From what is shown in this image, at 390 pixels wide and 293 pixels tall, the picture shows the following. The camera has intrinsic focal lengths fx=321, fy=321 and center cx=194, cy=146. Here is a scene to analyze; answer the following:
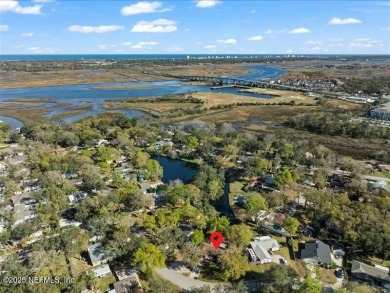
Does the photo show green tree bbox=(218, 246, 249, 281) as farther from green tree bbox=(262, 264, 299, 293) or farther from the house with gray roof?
the house with gray roof

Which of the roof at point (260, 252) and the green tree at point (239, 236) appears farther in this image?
the green tree at point (239, 236)

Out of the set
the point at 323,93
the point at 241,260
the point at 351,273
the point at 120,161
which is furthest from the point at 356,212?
the point at 323,93

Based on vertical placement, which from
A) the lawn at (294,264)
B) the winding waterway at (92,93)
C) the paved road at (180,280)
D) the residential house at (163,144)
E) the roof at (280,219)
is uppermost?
the winding waterway at (92,93)

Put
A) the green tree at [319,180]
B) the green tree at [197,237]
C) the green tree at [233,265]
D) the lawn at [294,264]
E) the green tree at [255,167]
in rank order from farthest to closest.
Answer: the green tree at [255,167] < the green tree at [319,180] < the green tree at [197,237] < the lawn at [294,264] < the green tree at [233,265]

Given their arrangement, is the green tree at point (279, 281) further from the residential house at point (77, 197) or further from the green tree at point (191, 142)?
the green tree at point (191, 142)

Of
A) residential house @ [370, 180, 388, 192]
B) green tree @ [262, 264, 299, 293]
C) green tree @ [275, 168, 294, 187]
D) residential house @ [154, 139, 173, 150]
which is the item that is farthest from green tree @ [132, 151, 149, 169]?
residential house @ [370, 180, 388, 192]

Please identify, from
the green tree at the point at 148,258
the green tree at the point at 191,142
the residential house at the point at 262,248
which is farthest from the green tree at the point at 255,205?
the green tree at the point at 191,142

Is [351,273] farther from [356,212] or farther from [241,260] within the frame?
[241,260]
